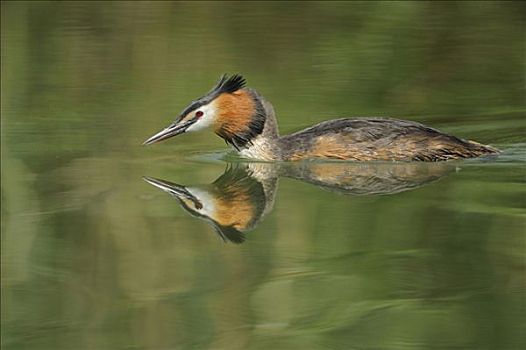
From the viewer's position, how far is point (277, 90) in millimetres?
12336

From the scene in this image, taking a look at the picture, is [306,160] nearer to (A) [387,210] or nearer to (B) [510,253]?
(A) [387,210]

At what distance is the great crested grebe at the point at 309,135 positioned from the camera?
31.2ft

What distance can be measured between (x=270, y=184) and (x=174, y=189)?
0.61 m

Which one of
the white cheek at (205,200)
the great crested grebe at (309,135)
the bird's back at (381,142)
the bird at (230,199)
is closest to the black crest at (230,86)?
the great crested grebe at (309,135)

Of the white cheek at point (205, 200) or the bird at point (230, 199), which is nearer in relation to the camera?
the bird at point (230, 199)

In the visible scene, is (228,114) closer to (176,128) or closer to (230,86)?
(230,86)

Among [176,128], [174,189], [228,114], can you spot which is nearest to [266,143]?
[228,114]

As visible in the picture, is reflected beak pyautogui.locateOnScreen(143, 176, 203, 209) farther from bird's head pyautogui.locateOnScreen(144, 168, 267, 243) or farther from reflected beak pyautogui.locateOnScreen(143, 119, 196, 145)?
reflected beak pyautogui.locateOnScreen(143, 119, 196, 145)

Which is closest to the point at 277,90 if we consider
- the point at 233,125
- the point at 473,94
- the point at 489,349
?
the point at 473,94

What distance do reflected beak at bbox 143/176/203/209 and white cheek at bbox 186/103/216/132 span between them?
0.41 m

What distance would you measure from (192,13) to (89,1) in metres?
1.33

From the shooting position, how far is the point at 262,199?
9297 millimetres

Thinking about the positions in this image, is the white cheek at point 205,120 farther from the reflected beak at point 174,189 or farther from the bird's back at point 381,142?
the bird's back at point 381,142

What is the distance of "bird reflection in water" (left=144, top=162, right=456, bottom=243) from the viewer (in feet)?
29.7
